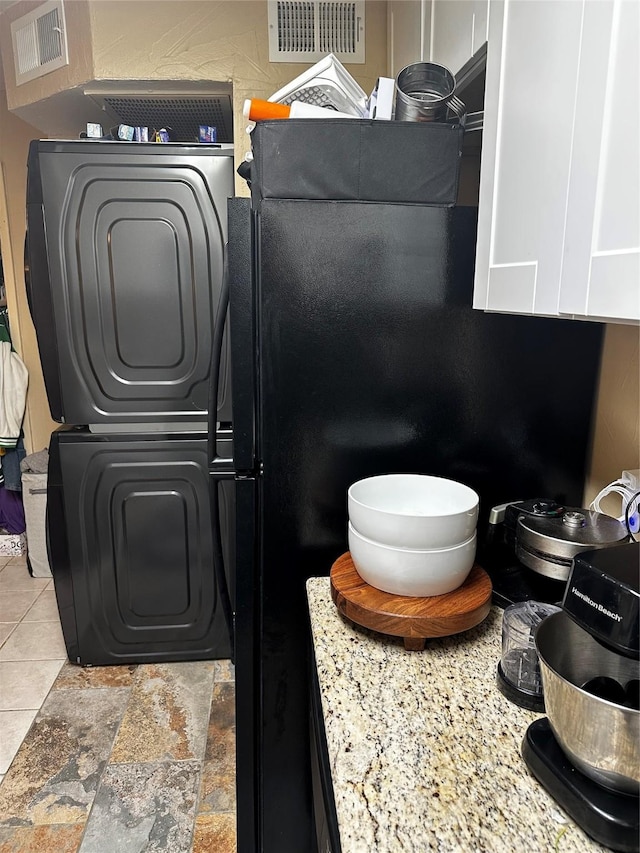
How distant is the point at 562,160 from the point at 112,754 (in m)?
2.15

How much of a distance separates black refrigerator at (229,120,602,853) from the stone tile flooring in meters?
0.55

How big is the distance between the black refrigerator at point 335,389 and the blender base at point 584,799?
1.97 feet

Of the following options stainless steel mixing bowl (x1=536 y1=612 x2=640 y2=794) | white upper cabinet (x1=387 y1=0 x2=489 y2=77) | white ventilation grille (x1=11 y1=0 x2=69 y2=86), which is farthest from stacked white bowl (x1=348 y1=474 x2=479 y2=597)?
white ventilation grille (x1=11 y1=0 x2=69 y2=86)

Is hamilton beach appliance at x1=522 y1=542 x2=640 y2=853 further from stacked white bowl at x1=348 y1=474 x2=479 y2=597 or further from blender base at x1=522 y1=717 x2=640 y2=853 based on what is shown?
stacked white bowl at x1=348 y1=474 x2=479 y2=597

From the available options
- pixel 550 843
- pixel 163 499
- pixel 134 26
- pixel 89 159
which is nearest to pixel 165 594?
pixel 163 499

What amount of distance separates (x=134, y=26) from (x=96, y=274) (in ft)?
2.88

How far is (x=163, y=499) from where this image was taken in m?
2.31

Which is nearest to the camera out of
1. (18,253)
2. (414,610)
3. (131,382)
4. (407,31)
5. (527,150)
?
(527,150)

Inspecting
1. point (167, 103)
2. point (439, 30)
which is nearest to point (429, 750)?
point (439, 30)

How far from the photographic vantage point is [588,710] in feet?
2.13

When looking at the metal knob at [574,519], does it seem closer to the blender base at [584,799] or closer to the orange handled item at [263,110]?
the blender base at [584,799]

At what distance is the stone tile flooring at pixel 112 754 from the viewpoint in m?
1.71

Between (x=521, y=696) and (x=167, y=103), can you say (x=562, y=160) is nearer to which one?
(x=521, y=696)

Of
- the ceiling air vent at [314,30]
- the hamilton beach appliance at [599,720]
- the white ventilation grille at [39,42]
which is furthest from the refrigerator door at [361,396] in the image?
the white ventilation grille at [39,42]
